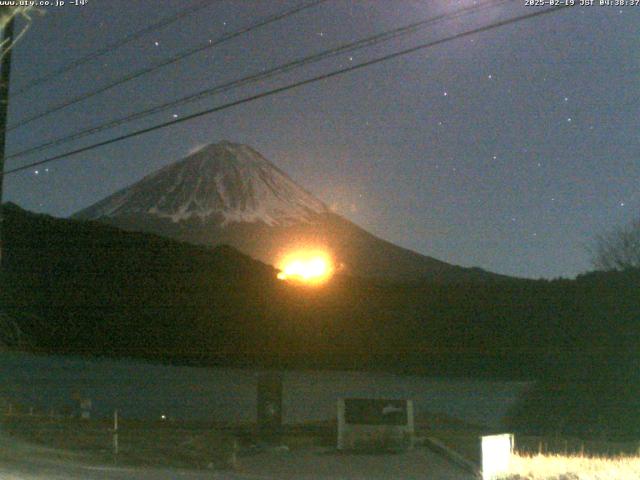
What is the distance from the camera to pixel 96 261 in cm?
4766

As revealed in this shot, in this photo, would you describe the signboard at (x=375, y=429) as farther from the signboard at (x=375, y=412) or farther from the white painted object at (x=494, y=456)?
the white painted object at (x=494, y=456)

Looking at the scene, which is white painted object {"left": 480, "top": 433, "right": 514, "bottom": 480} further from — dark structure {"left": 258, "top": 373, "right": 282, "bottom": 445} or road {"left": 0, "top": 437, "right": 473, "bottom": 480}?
dark structure {"left": 258, "top": 373, "right": 282, "bottom": 445}

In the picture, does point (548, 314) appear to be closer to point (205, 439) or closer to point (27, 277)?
point (205, 439)

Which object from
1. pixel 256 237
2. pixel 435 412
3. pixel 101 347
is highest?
pixel 256 237

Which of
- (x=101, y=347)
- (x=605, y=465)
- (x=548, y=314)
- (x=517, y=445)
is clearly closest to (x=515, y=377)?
(x=548, y=314)

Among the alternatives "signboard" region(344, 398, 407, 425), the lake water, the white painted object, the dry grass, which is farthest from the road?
the lake water

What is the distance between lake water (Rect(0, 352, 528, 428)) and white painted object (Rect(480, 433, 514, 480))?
2083 cm

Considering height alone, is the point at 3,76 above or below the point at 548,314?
above

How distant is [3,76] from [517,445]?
15.8m

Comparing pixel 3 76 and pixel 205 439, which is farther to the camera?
A: pixel 205 439

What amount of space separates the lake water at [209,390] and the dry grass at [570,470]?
21.1 m

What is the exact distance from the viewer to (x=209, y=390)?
118ft

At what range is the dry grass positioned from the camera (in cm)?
1172

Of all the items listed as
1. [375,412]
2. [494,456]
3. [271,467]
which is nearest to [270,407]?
[375,412]
